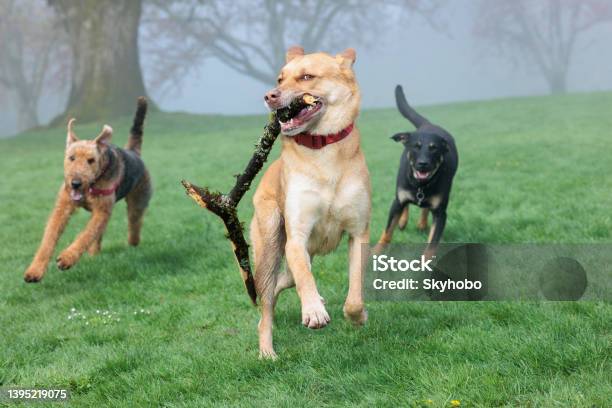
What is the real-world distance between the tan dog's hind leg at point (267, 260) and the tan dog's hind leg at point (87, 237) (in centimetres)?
239

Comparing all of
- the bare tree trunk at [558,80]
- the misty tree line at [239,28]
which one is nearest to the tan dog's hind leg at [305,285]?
the misty tree line at [239,28]

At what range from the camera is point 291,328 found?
15.9 feet

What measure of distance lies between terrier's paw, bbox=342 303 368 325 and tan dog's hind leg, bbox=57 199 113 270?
3060 millimetres

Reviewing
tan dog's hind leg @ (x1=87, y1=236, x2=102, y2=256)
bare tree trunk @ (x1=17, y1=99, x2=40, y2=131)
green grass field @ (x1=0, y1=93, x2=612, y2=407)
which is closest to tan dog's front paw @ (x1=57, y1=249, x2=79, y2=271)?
green grass field @ (x1=0, y1=93, x2=612, y2=407)

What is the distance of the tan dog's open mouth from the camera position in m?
4.06

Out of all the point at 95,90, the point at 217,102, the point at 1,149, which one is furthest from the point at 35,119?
the point at 217,102

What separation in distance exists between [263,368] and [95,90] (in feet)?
74.3

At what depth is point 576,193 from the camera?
8875 millimetres

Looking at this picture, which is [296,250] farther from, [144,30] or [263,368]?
[144,30]

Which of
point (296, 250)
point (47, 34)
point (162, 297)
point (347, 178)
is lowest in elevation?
point (162, 297)

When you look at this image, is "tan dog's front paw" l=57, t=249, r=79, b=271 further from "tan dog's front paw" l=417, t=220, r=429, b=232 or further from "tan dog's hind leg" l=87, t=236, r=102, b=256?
"tan dog's front paw" l=417, t=220, r=429, b=232

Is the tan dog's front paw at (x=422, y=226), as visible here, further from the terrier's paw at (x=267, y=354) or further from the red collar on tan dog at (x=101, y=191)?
the terrier's paw at (x=267, y=354)

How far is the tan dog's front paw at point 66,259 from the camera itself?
19.3 feet

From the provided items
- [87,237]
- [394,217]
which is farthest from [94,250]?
[394,217]
